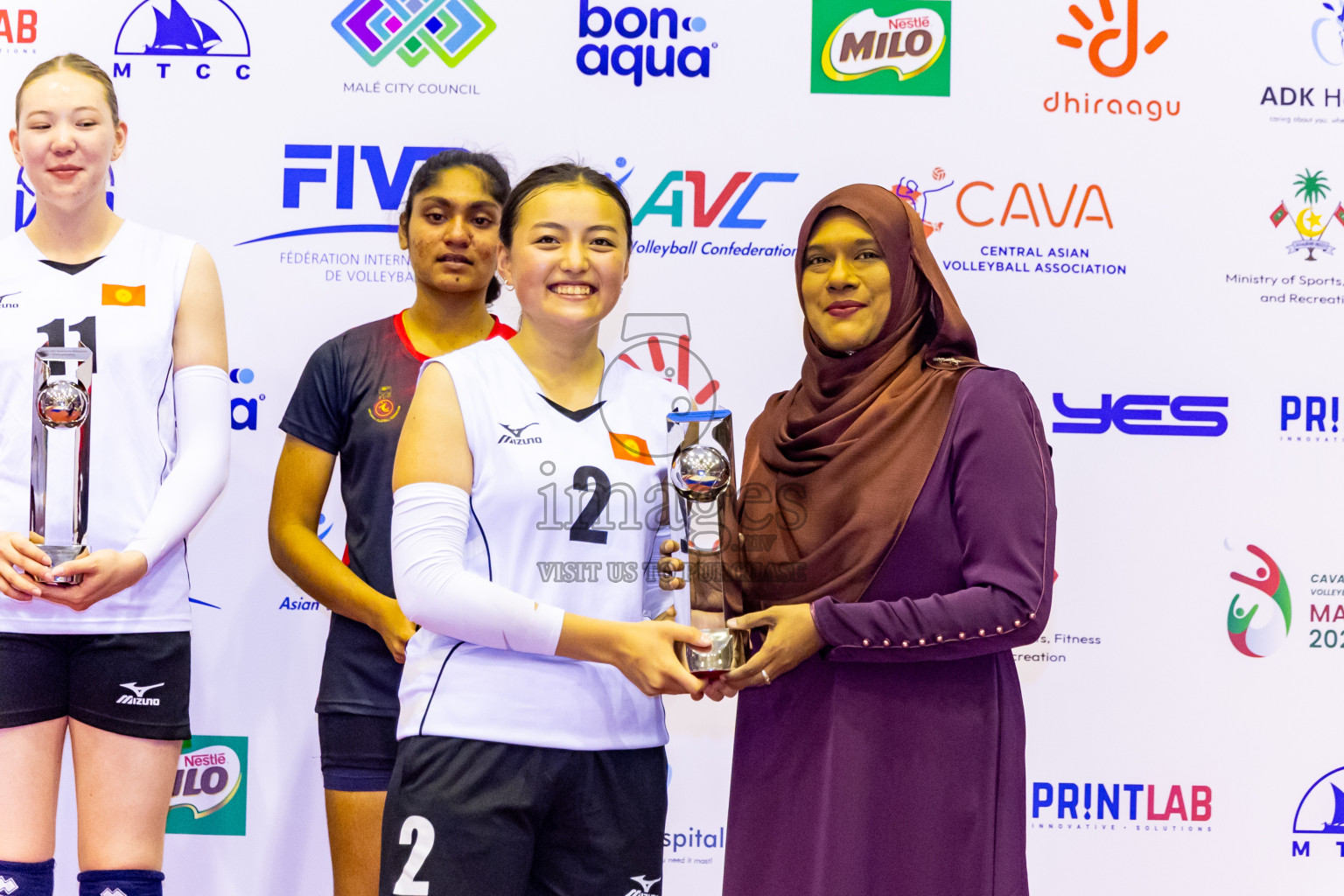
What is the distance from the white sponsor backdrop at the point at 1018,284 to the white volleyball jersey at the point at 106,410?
0.97m

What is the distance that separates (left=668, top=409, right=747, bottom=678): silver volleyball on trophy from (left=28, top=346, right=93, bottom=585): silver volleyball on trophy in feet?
3.70

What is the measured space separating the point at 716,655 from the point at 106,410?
1322mm

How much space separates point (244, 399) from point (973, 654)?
87.8 inches

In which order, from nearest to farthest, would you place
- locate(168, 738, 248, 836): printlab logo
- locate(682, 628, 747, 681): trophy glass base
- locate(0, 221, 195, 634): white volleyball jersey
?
locate(682, 628, 747, 681): trophy glass base < locate(0, 221, 195, 634): white volleyball jersey < locate(168, 738, 248, 836): printlab logo

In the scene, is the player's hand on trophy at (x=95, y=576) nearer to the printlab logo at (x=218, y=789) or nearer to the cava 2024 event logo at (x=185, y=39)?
the printlab logo at (x=218, y=789)

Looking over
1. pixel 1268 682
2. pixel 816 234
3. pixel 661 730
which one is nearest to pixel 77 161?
pixel 816 234

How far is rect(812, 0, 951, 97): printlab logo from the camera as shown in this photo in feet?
11.0

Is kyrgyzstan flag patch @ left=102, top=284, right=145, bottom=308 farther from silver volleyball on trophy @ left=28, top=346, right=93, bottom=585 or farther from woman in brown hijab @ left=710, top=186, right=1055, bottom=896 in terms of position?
woman in brown hijab @ left=710, top=186, right=1055, bottom=896

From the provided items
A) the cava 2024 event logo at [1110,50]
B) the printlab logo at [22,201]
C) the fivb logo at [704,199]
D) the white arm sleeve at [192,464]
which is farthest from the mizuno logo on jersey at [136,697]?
the cava 2024 event logo at [1110,50]

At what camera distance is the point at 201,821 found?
3332 mm

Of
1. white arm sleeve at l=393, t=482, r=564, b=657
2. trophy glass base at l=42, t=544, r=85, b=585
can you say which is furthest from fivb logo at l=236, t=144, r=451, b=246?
white arm sleeve at l=393, t=482, r=564, b=657

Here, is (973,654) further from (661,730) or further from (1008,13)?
(1008,13)

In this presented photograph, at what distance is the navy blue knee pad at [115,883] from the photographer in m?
2.27

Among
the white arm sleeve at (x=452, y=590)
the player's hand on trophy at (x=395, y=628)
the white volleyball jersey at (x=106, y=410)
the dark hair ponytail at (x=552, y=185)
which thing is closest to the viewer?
the white arm sleeve at (x=452, y=590)
